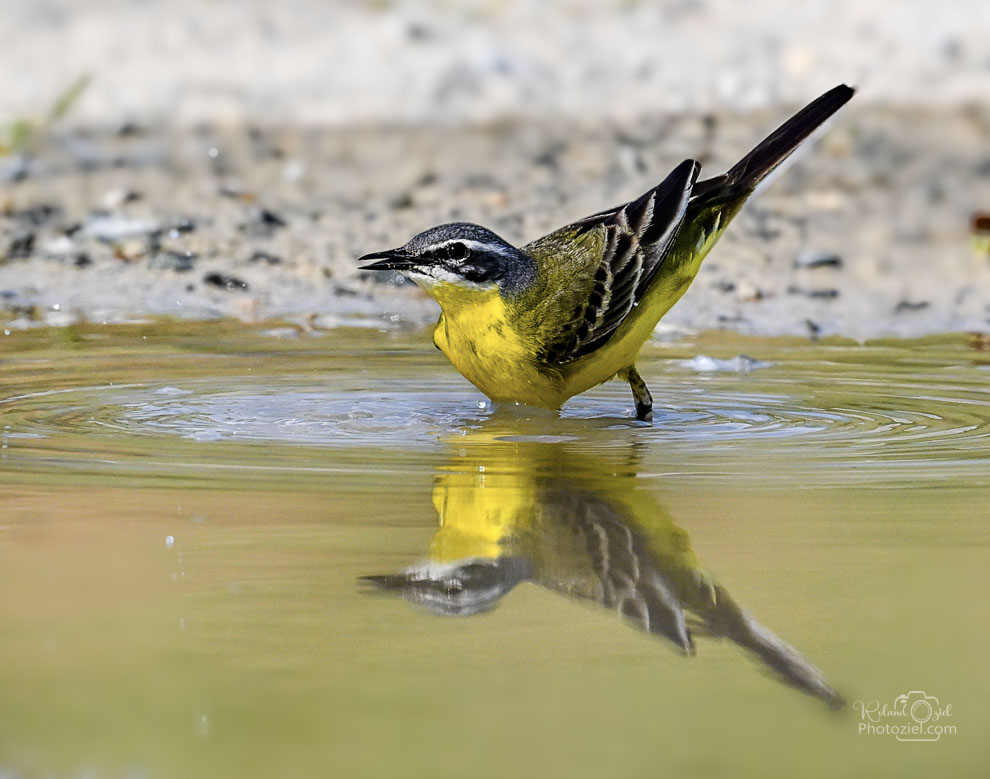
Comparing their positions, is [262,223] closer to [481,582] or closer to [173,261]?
[173,261]

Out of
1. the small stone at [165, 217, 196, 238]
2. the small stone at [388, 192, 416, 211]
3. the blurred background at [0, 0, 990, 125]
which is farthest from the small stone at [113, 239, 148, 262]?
the blurred background at [0, 0, 990, 125]

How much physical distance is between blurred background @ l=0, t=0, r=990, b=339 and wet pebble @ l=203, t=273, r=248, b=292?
0.03m

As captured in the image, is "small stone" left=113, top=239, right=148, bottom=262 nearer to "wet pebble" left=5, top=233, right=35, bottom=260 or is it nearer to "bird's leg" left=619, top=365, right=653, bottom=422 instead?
"wet pebble" left=5, top=233, right=35, bottom=260

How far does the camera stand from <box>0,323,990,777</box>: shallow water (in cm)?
351

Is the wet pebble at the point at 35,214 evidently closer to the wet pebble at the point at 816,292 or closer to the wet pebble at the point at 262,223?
the wet pebble at the point at 262,223

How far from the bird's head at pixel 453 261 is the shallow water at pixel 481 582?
56 centimetres

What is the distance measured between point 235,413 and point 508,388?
1.15m

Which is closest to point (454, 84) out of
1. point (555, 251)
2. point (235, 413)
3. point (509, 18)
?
point (509, 18)

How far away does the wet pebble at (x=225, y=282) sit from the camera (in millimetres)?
11562

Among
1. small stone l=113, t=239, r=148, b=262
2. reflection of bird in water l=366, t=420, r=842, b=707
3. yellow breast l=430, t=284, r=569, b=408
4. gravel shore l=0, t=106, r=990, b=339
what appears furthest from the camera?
small stone l=113, t=239, r=148, b=262

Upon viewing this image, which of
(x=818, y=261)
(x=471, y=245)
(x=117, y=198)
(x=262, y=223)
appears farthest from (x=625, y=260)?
(x=117, y=198)

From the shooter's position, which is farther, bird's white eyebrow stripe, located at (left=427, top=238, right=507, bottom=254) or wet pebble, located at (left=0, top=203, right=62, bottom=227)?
wet pebble, located at (left=0, top=203, right=62, bottom=227)

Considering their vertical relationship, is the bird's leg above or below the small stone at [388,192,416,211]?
below

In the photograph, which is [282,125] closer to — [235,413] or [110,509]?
[235,413]
